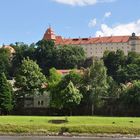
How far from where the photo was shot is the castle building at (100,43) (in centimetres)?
18725

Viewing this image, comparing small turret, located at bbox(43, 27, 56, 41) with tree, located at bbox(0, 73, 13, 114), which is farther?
small turret, located at bbox(43, 27, 56, 41)

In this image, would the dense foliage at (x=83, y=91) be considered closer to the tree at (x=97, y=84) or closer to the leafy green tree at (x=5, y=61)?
the tree at (x=97, y=84)

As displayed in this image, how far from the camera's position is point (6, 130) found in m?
62.9

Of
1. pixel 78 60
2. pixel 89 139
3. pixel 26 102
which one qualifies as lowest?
pixel 89 139

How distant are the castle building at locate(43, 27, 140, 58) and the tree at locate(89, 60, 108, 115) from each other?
98635 millimetres

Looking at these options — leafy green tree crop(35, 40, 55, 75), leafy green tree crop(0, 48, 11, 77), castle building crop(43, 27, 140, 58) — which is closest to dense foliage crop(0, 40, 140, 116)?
leafy green tree crop(0, 48, 11, 77)

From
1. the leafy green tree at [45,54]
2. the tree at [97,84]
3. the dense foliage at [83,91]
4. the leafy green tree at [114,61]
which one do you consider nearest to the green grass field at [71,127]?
the dense foliage at [83,91]

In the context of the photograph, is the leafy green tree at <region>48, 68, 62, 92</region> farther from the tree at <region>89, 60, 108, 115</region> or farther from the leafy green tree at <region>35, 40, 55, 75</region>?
the leafy green tree at <region>35, 40, 55, 75</region>

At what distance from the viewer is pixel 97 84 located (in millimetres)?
87250

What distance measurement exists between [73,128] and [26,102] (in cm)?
3308

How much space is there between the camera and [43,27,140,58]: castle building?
18725 centimetres

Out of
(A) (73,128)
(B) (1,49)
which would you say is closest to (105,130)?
(A) (73,128)

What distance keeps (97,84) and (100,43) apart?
355ft

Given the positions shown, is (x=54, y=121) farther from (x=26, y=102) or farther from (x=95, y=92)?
(x=26, y=102)
